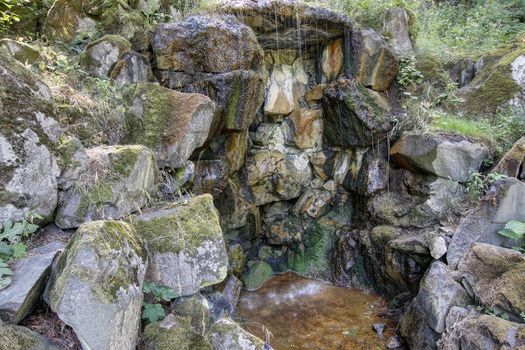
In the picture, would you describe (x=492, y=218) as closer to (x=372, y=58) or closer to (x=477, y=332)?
(x=477, y=332)

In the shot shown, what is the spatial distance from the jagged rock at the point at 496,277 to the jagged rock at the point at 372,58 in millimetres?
3951

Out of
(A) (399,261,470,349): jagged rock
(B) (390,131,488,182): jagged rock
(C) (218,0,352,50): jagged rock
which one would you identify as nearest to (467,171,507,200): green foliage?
(B) (390,131,488,182): jagged rock

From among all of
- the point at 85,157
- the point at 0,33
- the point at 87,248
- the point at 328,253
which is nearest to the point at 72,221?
the point at 85,157

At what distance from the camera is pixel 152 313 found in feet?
8.61

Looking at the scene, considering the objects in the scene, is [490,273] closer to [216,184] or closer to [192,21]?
[216,184]

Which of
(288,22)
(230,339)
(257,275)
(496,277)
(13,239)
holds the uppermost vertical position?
(288,22)

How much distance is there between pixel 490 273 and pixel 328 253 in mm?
3456

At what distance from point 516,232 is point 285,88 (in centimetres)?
488

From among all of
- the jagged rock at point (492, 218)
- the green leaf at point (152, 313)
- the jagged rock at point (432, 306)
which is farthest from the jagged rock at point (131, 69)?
the jagged rock at point (492, 218)

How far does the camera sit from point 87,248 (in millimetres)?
2209

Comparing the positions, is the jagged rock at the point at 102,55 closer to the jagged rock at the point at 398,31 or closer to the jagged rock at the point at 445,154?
the jagged rock at the point at 445,154

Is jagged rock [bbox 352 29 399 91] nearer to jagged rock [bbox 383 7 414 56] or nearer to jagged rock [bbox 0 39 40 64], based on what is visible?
jagged rock [bbox 383 7 414 56]

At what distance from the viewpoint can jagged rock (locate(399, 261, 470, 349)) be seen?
4.34 m

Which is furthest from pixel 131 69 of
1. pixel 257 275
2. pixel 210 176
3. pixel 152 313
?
pixel 257 275
